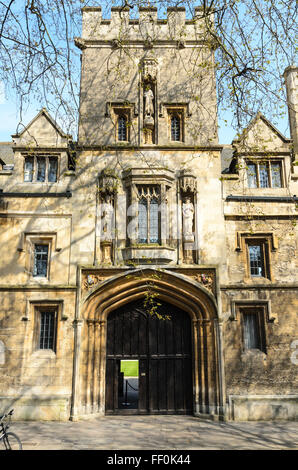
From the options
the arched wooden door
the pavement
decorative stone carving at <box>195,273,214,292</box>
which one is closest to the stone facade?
decorative stone carving at <box>195,273,214,292</box>

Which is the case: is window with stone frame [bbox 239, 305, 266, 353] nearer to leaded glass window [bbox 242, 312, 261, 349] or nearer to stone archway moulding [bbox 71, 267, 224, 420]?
leaded glass window [bbox 242, 312, 261, 349]

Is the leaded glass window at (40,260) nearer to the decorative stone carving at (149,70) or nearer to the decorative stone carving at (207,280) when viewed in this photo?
the decorative stone carving at (207,280)

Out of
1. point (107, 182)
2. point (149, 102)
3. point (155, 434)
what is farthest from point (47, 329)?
point (149, 102)

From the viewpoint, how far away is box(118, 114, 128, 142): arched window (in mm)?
12195

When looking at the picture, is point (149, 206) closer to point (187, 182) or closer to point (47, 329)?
point (187, 182)

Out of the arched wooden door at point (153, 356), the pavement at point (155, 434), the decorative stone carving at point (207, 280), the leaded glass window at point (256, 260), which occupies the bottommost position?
the pavement at point (155, 434)

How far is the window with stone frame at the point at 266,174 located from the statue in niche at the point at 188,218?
A: 209 centimetres

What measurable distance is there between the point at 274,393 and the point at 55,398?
5801 mm

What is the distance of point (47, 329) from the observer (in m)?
10.8

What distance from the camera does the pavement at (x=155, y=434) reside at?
7.43 meters

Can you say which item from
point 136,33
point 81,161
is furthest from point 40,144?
point 136,33

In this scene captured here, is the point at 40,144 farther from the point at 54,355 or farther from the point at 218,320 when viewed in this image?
the point at 218,320

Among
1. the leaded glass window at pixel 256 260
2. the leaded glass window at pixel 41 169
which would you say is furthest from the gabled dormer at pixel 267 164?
the leaded glass window at pixel 41 169

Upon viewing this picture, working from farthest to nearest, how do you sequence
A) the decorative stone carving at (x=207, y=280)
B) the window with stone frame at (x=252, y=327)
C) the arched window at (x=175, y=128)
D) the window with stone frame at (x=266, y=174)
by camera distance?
1. the arched window at (x=175, y=128)
2. the window with stone frame at (x=266, y=174)
3. the decorative stone carving at (x=207, y=280)
4. the window with stone frame at (x=252, y=327)
